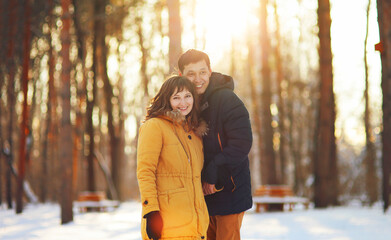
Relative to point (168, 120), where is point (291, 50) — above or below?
above

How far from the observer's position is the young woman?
10.9 feet

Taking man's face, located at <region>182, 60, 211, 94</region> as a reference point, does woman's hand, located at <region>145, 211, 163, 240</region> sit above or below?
below

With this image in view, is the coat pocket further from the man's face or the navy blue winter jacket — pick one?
the man's face

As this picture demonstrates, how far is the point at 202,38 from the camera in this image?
70.3 feet

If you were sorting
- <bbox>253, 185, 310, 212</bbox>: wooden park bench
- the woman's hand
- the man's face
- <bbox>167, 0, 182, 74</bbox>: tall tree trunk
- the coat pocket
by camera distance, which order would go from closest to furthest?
1. the woman's hand
2. the coat pocket
3. the man's face
4. <bbox>167, 0, 182, 74</bbox>: tall tree trunk
5. <bbox>253, 185, 310, 212</bbox>: wooden park bench

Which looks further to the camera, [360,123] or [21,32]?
[360,123]

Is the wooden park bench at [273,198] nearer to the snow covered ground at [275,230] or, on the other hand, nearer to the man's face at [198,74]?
the snow covered ground at [275,230]

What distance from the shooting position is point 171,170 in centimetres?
343

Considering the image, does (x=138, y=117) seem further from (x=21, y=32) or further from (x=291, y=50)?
(x=21, y=32)

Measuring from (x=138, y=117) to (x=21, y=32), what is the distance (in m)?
13.9

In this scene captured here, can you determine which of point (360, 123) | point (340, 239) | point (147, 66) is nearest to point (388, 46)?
point (340, 239)

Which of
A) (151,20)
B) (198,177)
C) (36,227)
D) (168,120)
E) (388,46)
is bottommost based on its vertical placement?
(36,227)

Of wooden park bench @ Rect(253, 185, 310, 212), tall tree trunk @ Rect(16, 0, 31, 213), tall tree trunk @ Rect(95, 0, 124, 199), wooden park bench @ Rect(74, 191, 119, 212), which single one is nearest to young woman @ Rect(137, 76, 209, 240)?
wooden park bench @ Rect(253, 185, 310, 212)

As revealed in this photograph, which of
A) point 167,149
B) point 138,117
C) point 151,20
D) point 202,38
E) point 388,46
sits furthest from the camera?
point 138,117
